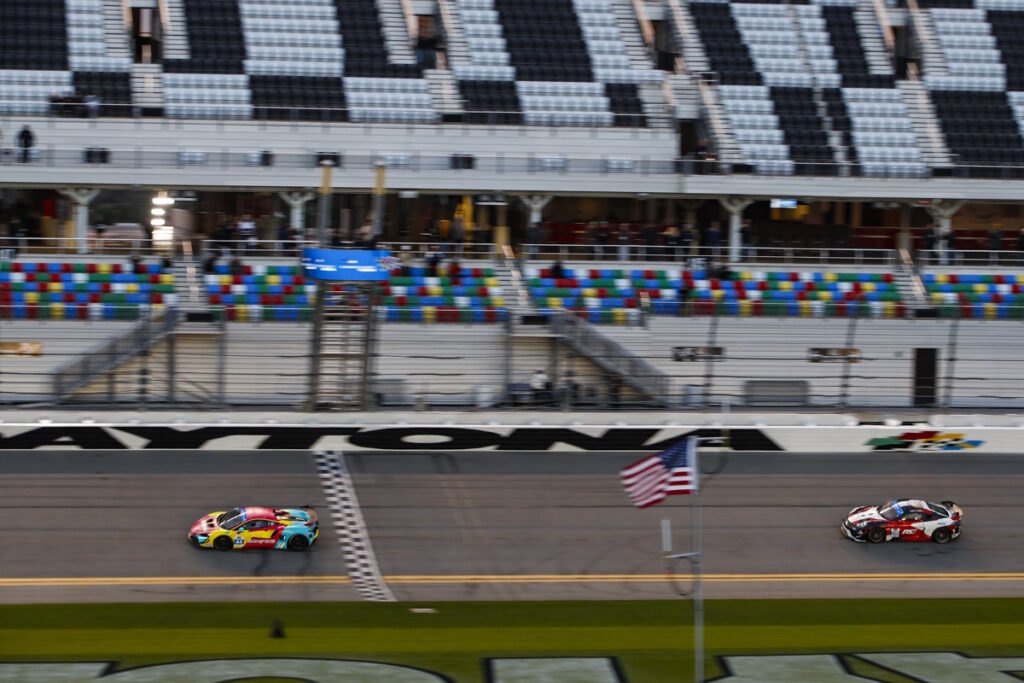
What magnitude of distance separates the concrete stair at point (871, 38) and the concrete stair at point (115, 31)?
1663cm

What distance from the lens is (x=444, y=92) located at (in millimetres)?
33094

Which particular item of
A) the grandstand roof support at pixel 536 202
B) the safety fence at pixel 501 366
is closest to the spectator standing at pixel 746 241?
the grandstand roof support at pixel 536 202

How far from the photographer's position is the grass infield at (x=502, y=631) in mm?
16906

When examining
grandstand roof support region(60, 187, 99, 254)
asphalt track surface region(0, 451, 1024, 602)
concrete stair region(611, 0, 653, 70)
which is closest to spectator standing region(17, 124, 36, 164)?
grandstand roof support region(60, 187, 99, 254)

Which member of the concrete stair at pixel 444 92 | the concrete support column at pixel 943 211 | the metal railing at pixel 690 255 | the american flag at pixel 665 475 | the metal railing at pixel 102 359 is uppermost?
the concrete stair at pixel 444 92

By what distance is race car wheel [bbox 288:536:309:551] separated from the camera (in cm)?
2012

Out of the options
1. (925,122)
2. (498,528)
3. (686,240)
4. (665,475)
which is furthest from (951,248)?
(665,475)

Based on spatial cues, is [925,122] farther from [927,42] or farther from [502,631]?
[502,631]

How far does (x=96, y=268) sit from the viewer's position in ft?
91.4

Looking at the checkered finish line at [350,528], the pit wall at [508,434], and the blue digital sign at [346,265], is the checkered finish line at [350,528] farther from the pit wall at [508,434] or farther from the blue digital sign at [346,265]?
the blue digital sign at [346,265]

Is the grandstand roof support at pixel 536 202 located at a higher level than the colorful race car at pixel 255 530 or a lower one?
higher

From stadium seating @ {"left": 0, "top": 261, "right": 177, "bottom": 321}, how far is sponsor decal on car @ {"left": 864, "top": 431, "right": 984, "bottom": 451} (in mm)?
11638

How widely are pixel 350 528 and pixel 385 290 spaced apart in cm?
726

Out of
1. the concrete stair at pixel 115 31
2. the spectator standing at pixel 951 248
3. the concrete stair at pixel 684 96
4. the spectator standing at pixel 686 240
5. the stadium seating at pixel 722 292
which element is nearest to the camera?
the stadium seating at pixel 722 292
